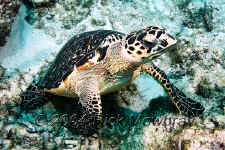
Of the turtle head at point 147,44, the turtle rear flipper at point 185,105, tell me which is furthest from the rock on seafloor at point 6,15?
the turtle rear flipper at point 185,105

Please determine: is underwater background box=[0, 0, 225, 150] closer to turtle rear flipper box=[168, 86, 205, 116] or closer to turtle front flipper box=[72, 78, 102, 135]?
turtle rear flipper box=[168, 86, 205, 116]

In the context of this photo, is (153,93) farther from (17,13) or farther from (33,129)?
(17,13)

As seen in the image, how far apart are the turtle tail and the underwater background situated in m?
0.08

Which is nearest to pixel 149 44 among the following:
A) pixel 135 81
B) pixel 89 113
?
pixel 89 113

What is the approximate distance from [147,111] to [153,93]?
0.41 meters

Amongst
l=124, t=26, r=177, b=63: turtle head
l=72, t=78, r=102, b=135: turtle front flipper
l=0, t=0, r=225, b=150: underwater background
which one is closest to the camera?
l=124, t=26, r=177, b=63: turtle head

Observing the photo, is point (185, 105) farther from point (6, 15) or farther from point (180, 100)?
point (6, 15)

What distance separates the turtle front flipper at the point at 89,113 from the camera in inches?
94.3

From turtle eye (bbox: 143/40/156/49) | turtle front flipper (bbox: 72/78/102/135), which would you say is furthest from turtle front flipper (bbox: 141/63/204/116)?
turtle front flipper (bbox: 72/78/102/135)

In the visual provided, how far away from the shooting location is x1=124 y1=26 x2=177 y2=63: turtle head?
216 centimetres

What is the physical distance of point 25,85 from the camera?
3.39 m

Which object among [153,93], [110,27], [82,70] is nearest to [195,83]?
[153,93]

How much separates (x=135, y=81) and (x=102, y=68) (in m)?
0.90

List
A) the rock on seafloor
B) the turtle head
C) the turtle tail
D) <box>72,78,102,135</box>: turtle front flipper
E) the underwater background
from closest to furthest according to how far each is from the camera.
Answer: the turtle head, the underwater background, <box>72,78,102,135</box>: turtle front flipper, the turtle tail, the rock on seafloor
